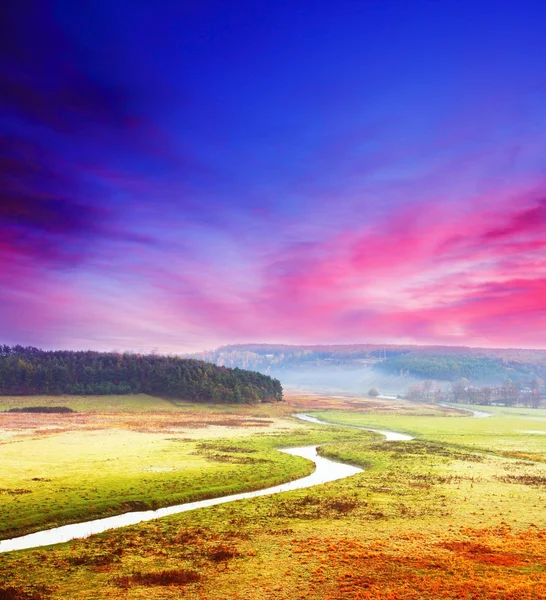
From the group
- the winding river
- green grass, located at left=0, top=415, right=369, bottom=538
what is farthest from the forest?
the winding river

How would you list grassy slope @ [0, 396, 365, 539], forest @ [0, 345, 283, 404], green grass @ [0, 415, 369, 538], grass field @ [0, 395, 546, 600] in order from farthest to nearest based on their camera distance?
forest @ [0, 345, 283, 404] < grassy slope @ [0, 396, 365, 539] < green grass @ [0, 415, 369, 538] < grass field @ [0, 395, 546, 600]

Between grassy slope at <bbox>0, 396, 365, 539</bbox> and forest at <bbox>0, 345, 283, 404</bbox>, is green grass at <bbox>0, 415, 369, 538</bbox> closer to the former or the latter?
grassy slope at <bbox>0, 396, 365, 539</bbox>

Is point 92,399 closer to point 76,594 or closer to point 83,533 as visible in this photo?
point 83,533

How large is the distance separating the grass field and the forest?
4410 inches

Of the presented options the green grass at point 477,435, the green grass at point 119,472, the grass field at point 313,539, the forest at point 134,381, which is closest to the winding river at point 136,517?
the green grass at point 119,472

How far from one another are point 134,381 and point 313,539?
550 feet

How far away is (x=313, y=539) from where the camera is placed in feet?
97.1

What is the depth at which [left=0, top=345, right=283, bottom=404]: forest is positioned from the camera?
171 m

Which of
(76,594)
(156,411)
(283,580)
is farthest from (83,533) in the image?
(156,411)

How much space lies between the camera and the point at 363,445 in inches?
3103

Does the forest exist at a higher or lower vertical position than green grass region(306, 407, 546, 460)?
higher

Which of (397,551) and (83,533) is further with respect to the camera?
(83,533)

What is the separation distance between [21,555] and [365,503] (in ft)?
84.0

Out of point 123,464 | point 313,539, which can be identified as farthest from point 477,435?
point 313,539
